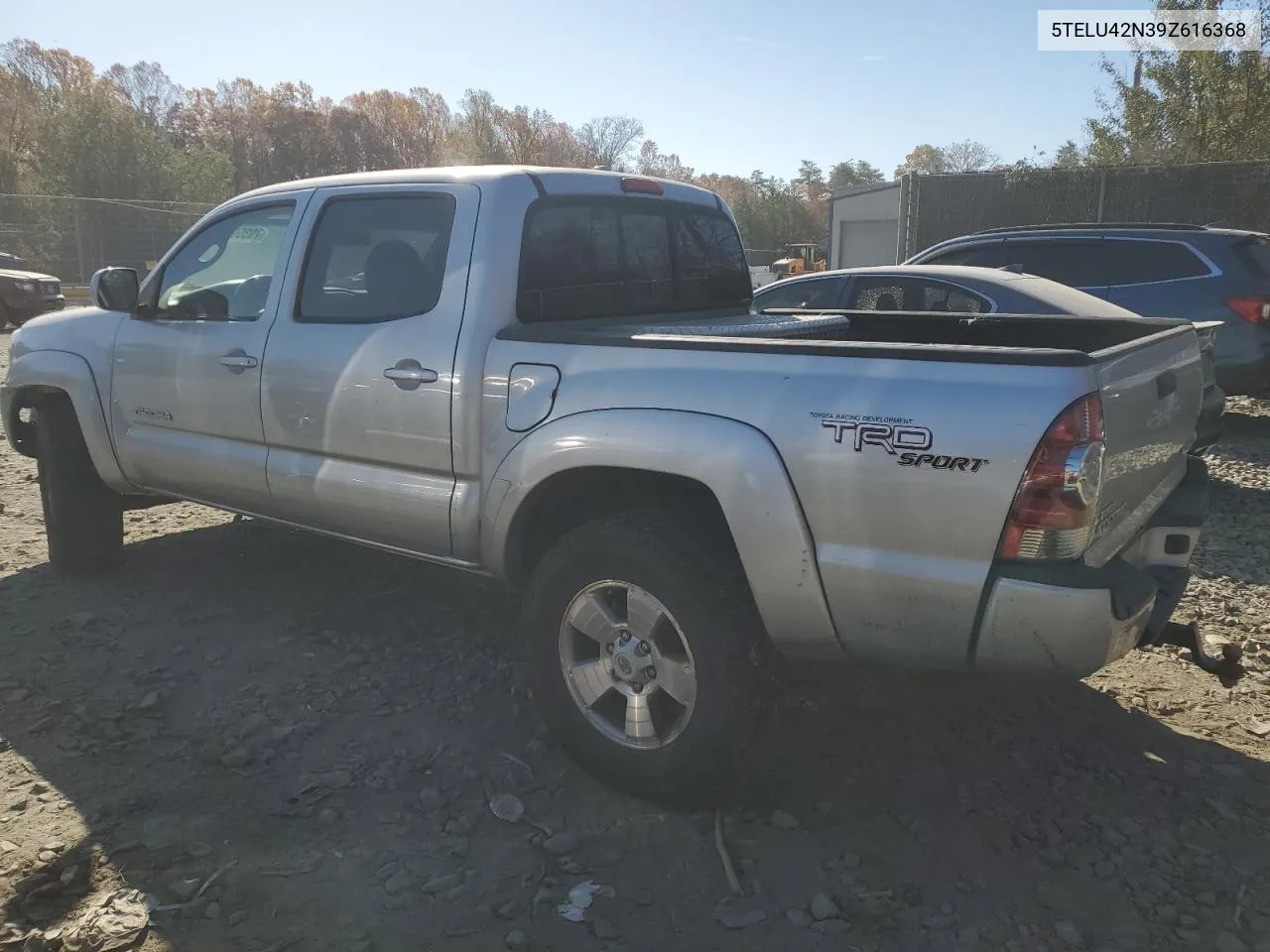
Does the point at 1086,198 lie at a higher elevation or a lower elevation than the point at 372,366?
higher

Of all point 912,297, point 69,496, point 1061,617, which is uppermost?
point 912,297

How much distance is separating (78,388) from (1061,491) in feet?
14.8

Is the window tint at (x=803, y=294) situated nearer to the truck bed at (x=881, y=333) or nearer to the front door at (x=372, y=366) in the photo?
the truck bed at (x=881, y=333)

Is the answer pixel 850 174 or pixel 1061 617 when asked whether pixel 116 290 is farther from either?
pixel 850 174

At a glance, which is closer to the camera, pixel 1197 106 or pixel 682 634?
pixel 682 634

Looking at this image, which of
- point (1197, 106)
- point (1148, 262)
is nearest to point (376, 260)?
point (1148, 262)

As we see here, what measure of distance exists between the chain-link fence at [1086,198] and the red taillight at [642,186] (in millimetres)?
12314

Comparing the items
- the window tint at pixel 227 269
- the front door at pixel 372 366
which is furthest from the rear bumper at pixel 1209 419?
the window tint at pixel 227 269

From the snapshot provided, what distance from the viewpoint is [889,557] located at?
8.20 ft

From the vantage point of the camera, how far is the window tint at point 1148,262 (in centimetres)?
777

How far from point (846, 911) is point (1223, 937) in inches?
36.8

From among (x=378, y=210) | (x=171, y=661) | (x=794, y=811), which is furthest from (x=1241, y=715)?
(x=171, y=661)

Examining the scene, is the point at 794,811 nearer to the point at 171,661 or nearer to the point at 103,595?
the point at 171,661

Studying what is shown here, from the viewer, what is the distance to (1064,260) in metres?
8.30
